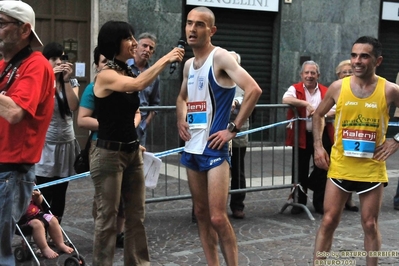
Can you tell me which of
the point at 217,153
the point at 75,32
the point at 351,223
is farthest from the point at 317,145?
the point at 75,32

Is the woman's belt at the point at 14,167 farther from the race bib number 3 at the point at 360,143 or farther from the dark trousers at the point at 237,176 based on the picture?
the dark trousers at the point at 237,176

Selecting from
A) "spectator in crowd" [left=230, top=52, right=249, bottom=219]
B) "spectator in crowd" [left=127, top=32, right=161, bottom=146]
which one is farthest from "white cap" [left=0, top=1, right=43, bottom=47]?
"spectator in crowd" [left=230, top=52, right=249, bottom=219]

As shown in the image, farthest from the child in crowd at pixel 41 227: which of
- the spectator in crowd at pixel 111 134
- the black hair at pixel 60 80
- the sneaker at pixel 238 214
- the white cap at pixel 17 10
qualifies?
the sneaker at pixel 238 214

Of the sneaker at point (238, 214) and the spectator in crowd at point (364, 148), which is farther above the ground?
the spectator in crowd at point (364, 148)

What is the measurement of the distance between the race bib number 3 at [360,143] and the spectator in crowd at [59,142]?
254 centimetres

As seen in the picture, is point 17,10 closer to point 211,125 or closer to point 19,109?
point 19,109

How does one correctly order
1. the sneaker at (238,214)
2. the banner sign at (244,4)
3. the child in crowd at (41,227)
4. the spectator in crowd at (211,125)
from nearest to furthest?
the spectator in crowd at (211,125) → the child in crowd at (41,227) → the sneaker at (238,214) → the banner sign at (244,4)

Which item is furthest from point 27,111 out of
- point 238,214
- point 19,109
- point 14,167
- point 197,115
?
point 238,214

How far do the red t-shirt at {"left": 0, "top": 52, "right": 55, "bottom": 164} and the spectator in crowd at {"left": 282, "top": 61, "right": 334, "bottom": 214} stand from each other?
14.7 ft

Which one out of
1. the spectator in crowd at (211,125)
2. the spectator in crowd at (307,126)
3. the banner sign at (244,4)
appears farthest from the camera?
the banner sign at (244,4)

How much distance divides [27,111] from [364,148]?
2.48 m

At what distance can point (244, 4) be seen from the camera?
14023mm

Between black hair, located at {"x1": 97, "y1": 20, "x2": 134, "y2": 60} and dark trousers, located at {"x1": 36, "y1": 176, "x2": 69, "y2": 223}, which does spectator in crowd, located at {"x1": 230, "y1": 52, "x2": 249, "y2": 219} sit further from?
black hair, located at {"x1": 97, "y1": 20, "x2": 134, "y2": 60}

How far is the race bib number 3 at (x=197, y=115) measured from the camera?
197 inches
